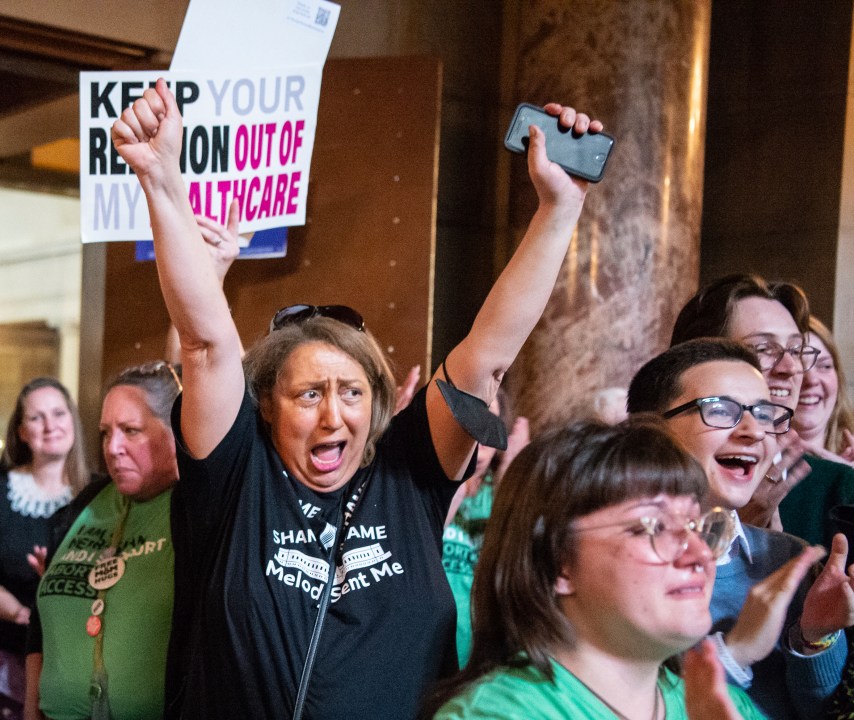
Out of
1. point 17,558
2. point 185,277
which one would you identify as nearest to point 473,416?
point 185,277

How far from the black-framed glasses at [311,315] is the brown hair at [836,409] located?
120 cm

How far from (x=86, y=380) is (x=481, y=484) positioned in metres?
2.74

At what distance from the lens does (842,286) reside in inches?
199

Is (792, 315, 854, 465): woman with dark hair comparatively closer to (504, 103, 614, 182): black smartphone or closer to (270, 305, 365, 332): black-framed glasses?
(504, 103, 614, 182): black smartphone

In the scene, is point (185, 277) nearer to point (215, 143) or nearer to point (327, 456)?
point (327, 456)

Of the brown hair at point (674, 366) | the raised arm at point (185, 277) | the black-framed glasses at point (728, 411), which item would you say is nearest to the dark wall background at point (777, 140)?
the brown hair at point (674, 366)

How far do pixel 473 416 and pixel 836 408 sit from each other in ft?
4.25

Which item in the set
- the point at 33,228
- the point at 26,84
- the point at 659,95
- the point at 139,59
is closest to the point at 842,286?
the point at 659,95

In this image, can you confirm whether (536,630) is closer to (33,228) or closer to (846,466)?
(846,466)

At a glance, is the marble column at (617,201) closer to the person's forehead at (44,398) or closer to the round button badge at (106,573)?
the person's forehead at (44,398)

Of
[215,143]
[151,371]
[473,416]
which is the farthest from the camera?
[215,143]

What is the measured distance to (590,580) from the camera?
4.73ft

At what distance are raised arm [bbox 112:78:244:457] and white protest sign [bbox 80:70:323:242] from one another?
111 centimetres

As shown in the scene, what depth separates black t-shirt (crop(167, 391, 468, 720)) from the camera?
71.6 inches
